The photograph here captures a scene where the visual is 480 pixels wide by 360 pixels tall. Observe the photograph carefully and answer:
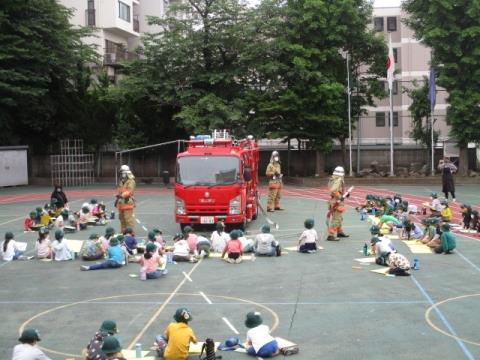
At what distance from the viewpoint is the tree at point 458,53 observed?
37.3 metres

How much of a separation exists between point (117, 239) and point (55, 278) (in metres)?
2.01

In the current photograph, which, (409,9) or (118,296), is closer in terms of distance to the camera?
(118,296)

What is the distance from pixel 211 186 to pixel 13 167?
25477 millimetres

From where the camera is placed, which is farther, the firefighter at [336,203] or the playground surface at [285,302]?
the firefighter at [336,203]

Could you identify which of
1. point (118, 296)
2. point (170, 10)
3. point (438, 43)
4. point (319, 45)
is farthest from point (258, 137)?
point (118, 296)

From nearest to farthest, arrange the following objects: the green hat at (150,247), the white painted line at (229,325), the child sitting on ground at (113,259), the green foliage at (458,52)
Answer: the white painted line at (229,325) → the green hat at (150,247) → the child sitting on ground at (113,259) → the green foliage at (458,52)

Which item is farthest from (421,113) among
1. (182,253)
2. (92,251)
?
(92,251)

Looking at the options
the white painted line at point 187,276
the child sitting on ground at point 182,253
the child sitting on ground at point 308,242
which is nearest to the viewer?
the white painted line at point 187,276

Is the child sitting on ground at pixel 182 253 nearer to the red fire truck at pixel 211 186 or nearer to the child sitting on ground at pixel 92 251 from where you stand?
the child sitting on ground at pixel 92 251

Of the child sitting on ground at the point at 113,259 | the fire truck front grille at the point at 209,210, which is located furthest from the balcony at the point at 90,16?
the child sitting on ground at the point at 113,259

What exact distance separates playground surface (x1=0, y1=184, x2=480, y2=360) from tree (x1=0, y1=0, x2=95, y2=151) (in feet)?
85.0

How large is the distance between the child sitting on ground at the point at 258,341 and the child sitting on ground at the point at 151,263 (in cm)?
550

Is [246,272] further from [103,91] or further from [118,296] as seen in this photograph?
[103,91]

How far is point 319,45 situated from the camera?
3934 centimetres
